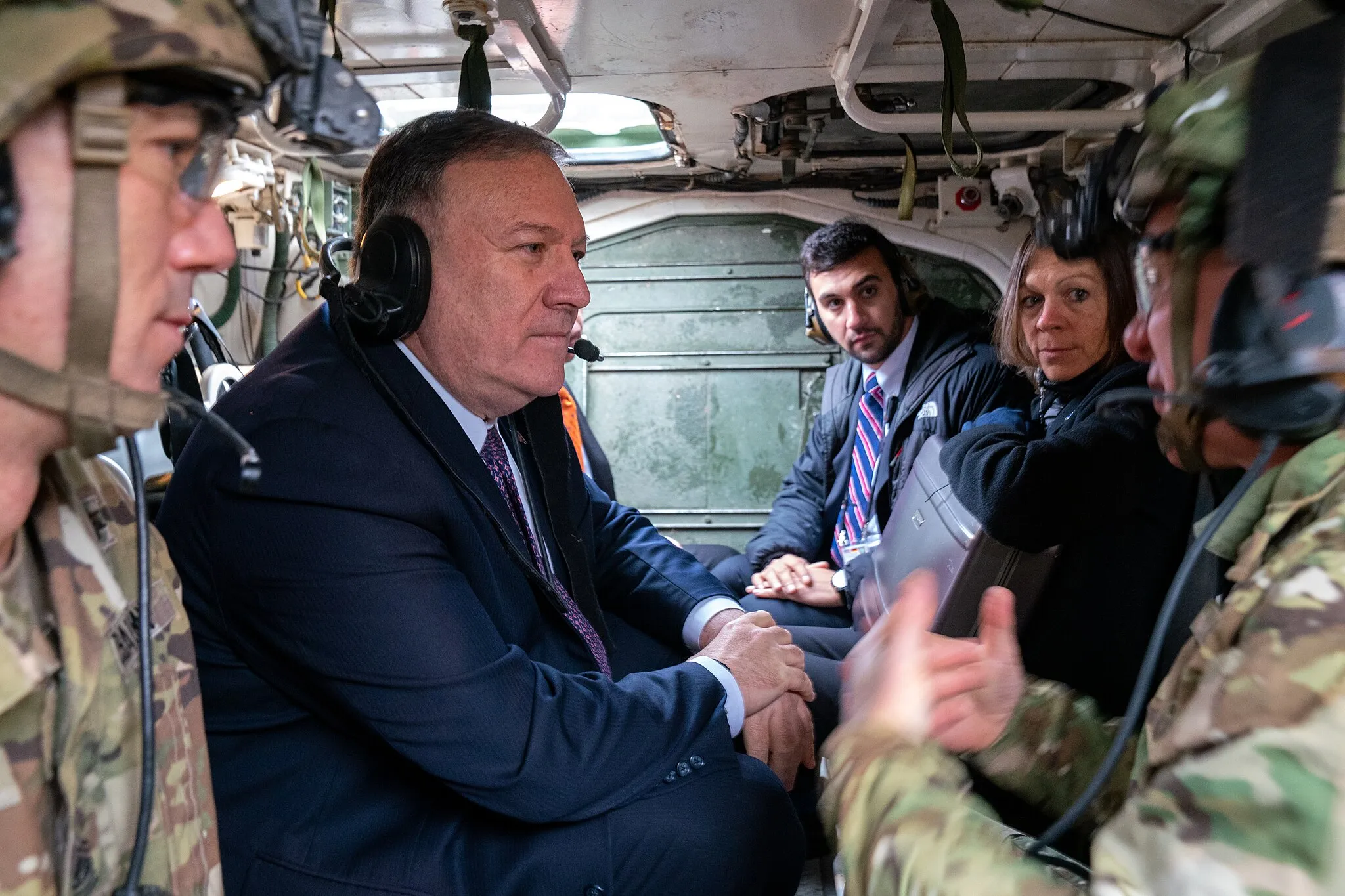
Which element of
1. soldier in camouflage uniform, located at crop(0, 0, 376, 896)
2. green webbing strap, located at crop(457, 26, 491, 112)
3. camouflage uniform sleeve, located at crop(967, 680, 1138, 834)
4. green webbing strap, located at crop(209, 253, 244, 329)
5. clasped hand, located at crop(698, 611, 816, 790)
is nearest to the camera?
soldier in camouflage uniform, located at crop(0, 0, 376, 896)

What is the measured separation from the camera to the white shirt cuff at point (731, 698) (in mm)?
1744

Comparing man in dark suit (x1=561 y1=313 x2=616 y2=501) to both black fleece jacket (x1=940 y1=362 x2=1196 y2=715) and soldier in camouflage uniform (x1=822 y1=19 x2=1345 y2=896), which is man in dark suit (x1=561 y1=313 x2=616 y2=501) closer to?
black fleece jacket (x1=940 y1=362 x2=1196 y2=715)

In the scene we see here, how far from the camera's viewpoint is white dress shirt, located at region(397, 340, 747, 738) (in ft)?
5.77

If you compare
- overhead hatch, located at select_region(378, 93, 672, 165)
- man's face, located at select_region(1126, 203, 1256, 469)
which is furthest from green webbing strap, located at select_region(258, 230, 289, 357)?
man's face, located at select_region(1126, 203, 1256, 469)

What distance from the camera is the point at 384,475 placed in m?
1.48

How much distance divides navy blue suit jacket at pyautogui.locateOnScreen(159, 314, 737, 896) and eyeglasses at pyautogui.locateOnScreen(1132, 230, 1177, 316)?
92cm

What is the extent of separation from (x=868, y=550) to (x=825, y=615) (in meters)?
0.26

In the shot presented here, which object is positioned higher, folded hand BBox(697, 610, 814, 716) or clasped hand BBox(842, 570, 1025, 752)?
clasped hand BBox(842, 570, 1025, 752)

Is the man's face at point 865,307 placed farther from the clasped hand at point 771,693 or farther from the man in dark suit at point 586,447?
the clasped hand at point 771,693

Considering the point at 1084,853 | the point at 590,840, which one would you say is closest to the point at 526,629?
the point at 590,840

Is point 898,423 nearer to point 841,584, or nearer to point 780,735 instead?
point 841,584

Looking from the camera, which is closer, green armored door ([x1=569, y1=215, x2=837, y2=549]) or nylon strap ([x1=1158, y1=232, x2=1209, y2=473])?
nylon strap ([x1=1158, y1=232, x2=1209, y2=473])

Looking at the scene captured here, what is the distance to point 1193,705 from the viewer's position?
829mm

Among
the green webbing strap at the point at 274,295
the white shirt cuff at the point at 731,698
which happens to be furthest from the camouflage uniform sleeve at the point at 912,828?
the green webbing strap at the point at 274,295
